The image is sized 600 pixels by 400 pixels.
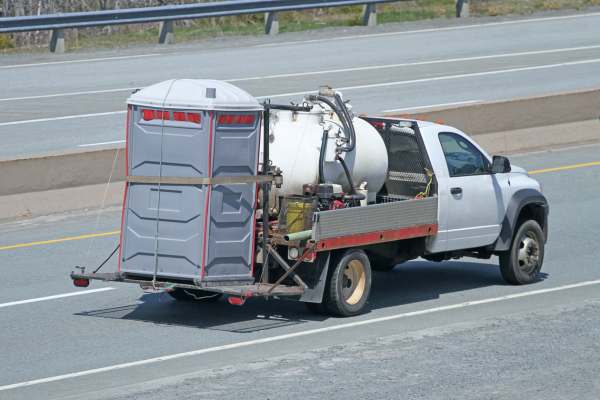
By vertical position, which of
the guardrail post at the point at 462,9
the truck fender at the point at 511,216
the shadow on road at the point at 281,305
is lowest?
the shadow on road at the point at 281,305

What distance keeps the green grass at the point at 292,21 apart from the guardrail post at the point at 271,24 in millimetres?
656

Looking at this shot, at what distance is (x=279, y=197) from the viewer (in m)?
12.1

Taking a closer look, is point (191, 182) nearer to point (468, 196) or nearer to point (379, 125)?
point (379, 125)

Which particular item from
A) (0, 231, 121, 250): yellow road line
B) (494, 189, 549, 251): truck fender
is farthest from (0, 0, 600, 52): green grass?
(494, 189, 549, 251): truck fender

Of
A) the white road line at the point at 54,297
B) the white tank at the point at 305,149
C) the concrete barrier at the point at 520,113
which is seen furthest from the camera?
the concrete barrier at the point at 520,113

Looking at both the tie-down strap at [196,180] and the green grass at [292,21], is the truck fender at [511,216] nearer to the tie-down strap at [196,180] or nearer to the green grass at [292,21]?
the tie-down strap at [196,180]

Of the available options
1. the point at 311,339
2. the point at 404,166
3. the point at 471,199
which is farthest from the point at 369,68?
the point at 311,339

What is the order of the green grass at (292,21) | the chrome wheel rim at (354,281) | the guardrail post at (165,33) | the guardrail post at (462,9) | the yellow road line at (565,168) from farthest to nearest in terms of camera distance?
the guardrail post at (462,9), the green grass at (292,21), the guardrail post at (165,33), the yellow road line at (565,168), the chrome wheel rim at (354,281)

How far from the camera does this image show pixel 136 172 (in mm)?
11680

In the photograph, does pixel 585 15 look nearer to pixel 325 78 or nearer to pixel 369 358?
pixel 325 78

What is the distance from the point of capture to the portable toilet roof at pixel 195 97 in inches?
445

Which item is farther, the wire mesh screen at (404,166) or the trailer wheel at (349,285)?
the wire mesh screen at (404,166)

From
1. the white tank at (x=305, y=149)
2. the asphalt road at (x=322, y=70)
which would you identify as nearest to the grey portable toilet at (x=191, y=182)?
the white tank at (x=305, y=149)

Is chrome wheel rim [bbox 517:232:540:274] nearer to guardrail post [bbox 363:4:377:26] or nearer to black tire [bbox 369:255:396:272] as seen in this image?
black tire [bbox 369:255:396:272]
